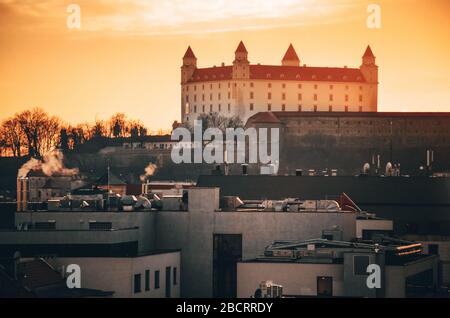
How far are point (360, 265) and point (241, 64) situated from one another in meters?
96.8

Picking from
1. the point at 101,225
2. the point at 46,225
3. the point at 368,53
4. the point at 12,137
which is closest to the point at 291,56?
the point at 368,53

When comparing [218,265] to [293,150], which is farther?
[293,150]

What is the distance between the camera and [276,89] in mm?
120438

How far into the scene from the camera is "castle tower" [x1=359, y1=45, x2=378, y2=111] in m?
121

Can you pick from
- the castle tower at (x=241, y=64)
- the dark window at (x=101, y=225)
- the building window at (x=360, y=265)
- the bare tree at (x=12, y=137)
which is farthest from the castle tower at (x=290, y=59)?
the building window at (x=360, y=265)

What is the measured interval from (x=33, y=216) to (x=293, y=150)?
71.3m

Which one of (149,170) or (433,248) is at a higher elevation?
(149,170)

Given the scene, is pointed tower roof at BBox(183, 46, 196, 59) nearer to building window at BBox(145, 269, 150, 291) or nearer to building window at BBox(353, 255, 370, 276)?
building window at BBox(145, 269, 150, 291)

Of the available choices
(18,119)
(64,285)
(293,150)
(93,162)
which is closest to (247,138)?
(293,150)

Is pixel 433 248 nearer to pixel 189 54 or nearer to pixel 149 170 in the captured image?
pixel 149 170

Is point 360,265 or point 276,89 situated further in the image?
point 276,89

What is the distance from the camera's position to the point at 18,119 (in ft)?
302
